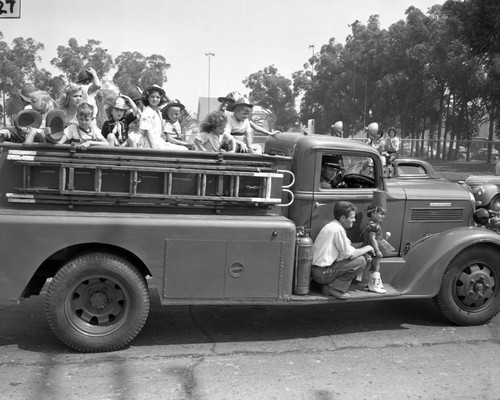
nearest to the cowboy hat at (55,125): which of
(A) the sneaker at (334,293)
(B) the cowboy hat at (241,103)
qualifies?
(B) the cowboy hat at (241,103)

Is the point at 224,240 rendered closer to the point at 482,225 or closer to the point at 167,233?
the point at 167,233

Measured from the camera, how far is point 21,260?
4.77 meters

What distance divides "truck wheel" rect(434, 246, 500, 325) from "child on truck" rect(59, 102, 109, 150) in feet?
11.5

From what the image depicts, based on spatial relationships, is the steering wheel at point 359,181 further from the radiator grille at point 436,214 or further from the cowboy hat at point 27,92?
the cowboy hat at point 27,92

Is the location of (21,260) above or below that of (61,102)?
below

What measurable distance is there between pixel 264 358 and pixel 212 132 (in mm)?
2193

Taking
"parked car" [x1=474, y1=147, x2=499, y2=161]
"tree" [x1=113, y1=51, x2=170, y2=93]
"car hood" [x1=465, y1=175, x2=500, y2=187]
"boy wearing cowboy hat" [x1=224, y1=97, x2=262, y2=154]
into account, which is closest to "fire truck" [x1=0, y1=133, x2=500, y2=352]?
"boy wearing cowboy hat" [x1=224, y1=97, x2=262, y2=154]

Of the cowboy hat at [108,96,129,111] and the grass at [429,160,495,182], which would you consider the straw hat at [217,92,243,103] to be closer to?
the cowboy hat at [108,96,129,111]

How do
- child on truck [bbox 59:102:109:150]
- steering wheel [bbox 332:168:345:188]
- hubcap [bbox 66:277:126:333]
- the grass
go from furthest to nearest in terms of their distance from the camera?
the grass → steering wheel [bbox 332:168:345:188] → child on truck [bbox 59:102:109:150] → hubcap [bbox 66:277:126:333]

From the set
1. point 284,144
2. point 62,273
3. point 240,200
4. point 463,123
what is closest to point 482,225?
point 284,144

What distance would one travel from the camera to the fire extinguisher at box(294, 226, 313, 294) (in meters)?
5.28

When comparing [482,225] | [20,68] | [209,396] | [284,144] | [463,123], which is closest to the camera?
[209,396]

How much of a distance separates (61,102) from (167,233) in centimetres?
239

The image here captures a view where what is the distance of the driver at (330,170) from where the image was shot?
5699 millimetres
